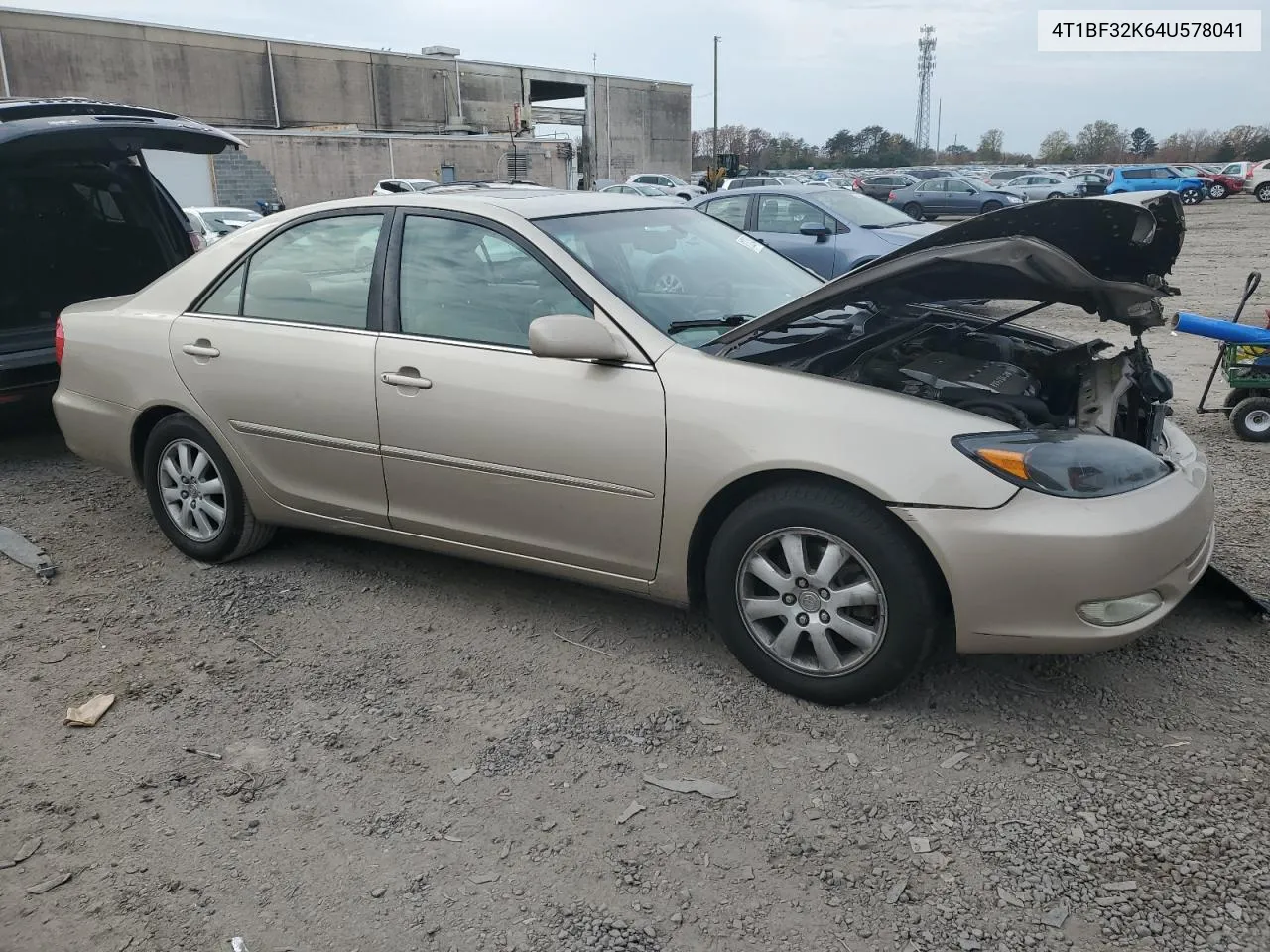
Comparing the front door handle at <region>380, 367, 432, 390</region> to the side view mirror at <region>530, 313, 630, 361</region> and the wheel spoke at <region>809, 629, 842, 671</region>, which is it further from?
the wheel spoke at <region>809, 629, 842, 671</region>

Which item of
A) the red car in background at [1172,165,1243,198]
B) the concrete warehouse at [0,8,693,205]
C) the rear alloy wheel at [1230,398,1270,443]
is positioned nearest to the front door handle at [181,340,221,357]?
the rear alloy wheel at [1230,398,1270,443]

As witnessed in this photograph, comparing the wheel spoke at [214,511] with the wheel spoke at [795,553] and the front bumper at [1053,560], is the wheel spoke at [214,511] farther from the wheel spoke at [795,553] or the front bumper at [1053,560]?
the front bumper at [1053,560]

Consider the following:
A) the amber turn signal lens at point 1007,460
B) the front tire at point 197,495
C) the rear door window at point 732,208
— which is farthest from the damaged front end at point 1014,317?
the rear door window at point 732,208

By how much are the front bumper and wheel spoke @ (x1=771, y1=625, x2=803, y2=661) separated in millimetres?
504

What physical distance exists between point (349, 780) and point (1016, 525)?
2043mm

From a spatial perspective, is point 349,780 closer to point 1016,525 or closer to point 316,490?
point 316,490

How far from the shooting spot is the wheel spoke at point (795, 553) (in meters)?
3.15

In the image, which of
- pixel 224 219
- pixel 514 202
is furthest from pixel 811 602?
pixel 224 219

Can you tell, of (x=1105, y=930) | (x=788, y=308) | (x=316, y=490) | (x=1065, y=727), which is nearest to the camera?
(x=1105, y=930)

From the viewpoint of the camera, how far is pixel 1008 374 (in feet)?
12.0

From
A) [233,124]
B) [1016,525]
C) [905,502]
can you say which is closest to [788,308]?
[905,502]

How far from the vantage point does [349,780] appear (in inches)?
118

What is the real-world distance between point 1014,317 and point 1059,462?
1153 mm

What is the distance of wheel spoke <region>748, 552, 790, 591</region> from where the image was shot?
3.20 metres
